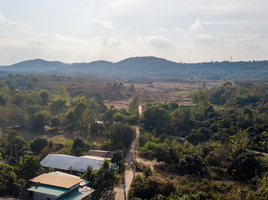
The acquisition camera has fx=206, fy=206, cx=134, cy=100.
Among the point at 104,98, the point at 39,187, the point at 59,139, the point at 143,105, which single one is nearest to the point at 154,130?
the point at 143,105

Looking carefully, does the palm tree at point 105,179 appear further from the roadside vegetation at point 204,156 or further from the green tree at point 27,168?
the green tree at point 27,168

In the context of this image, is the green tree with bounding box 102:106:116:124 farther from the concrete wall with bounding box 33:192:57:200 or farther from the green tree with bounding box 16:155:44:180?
the concrete wall with bounding box 33:192:57:200

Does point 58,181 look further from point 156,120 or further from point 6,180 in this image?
point 156,120

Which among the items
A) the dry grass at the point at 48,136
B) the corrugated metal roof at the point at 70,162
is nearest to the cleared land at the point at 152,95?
the dry grass at the point at 48,136

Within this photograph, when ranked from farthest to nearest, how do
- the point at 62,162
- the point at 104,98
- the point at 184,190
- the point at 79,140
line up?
the point at 104,98 → the point at 79,140 → the point at 62,162 → the point at 184,190

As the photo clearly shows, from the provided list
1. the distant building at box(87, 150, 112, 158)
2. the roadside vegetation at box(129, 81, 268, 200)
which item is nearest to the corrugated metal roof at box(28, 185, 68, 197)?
the roadside vegetation at box(129, 81, 268, 200)

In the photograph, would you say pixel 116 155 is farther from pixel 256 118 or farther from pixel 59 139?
pixel 256 118

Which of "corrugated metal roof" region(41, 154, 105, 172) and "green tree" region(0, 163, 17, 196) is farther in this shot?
"corrugated metal roof" region(41, 154, 105, 172)
